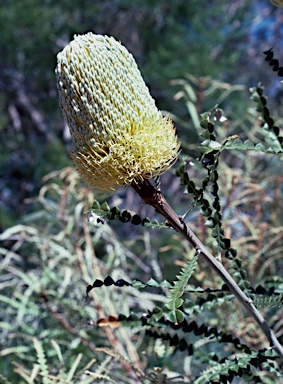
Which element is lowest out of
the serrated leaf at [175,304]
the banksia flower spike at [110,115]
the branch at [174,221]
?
the serrated leaf at [175,304]

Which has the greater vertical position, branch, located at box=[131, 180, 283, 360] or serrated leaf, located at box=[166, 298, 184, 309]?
branch, located at box=[131, 180, 283, 360]

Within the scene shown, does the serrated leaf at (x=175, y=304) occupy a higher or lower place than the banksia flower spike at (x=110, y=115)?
lower

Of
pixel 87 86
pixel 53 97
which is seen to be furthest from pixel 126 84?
pixel 53 97

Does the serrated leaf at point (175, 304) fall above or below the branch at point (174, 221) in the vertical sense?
below

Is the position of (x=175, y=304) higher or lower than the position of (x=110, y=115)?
lower

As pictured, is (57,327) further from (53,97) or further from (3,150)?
(53,97)

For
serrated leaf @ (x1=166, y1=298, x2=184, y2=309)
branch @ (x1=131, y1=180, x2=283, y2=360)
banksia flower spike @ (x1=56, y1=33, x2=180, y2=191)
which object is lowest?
serrated leaf @ (x1=166, y1=298, x2=184, y2=309)

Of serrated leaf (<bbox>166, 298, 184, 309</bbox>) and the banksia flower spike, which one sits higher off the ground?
the banksia flower spike

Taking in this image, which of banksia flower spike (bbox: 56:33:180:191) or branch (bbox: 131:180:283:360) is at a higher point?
banksia flower spike (bbox: 56:33:180:191)
